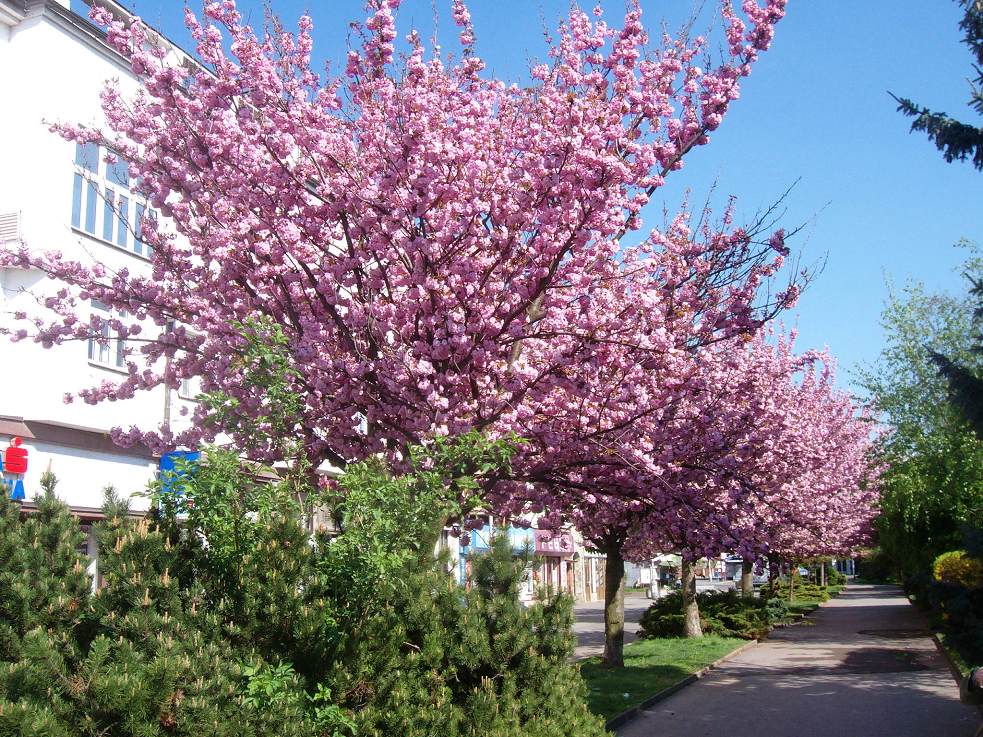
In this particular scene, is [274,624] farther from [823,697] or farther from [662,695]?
[823,697]

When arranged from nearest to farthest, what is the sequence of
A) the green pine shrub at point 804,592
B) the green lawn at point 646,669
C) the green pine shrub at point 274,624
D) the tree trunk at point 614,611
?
1. the green pine shrub at point 274,624
2. the green lawn at point 646,669
3. the tree trunk at point 614,611
4. the green pine shrub at point 804,592

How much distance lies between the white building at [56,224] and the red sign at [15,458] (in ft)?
0.76

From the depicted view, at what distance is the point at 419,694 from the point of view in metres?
6.80

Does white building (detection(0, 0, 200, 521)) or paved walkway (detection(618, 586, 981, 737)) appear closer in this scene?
paved walkway (detection(618, 586, 981, 737))

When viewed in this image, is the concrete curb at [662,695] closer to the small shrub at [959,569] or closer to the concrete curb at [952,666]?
the concrete curb at [952,666]

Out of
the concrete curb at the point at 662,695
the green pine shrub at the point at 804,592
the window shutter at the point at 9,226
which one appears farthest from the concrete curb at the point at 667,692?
the green pine shrub at the point at 804,592

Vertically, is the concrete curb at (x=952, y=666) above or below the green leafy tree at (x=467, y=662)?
below

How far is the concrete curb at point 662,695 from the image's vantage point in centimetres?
1368

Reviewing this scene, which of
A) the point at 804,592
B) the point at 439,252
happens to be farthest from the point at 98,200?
the point at 804,592

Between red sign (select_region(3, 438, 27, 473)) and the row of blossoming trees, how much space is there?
14.2 feet

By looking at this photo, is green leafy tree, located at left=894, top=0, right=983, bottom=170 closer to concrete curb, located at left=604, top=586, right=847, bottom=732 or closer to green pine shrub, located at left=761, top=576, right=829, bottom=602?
concrete curb, located at left=604, top=586, right=847, bottom=732

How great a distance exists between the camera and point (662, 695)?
16.2m

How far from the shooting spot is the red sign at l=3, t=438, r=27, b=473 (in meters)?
14.8

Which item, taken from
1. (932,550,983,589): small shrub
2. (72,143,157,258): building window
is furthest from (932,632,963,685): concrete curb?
(72,143,157,258): building window
